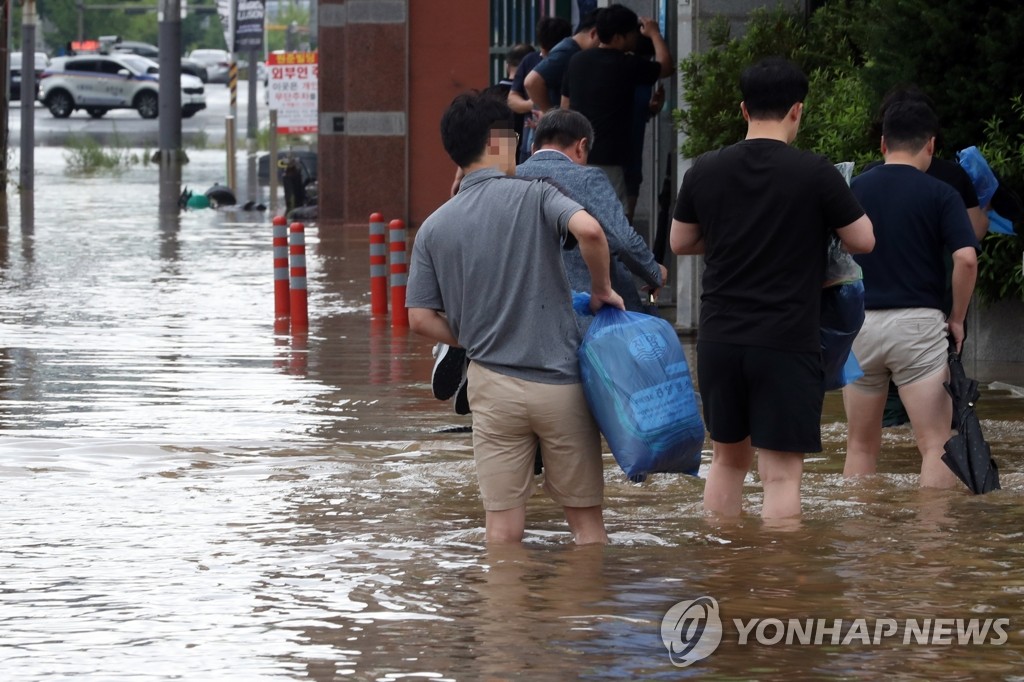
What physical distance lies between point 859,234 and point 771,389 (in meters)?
0.61

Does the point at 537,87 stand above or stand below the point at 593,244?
above

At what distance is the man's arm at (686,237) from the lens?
6.84 m

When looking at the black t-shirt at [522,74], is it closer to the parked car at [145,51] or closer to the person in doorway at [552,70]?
the person in doorway at [552,70]

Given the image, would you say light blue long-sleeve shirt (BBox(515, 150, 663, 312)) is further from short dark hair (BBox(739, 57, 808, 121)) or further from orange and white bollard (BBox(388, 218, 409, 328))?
orange and white bollard (BBox(388, 218, 409, 328))

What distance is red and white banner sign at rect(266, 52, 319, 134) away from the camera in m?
30.8

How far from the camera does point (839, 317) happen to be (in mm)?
6773

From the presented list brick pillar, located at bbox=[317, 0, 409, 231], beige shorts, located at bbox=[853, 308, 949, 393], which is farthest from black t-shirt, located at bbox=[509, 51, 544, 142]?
A: brick pillar, located at bbox=[317, 0, 409, 231]

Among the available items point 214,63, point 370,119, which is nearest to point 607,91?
point 370,119

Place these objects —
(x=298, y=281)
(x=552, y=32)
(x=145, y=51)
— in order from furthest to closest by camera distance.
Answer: (x=145, y=51), (x=552, y=32), (x=298, y=281)

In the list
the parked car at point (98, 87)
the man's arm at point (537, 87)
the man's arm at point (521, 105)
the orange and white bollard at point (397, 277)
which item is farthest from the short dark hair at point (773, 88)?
the parked car at point (98, 87)

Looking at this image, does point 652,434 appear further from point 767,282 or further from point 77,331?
point 77,331

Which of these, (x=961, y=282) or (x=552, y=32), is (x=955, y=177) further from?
(x=552, y=32)

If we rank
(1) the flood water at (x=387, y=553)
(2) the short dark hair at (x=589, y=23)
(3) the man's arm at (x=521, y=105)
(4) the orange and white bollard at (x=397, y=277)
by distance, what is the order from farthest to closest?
1. (3) the man's arm at (x=521, y=105)
2. (4) the orange and white bollard at (x=397, y=277)
3. (2) the short dark hair at (x=589, y=23)
4. (1) the flood water at (x=387, y=553)

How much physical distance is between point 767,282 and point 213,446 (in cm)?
393
